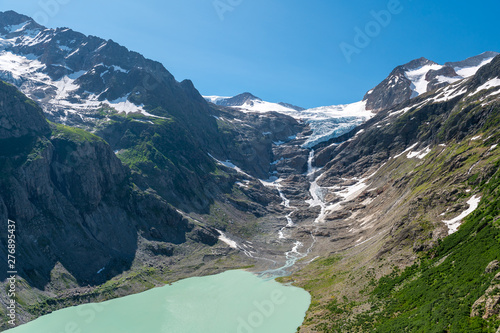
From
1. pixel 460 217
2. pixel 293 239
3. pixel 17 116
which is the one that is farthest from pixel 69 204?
pixel 460 217

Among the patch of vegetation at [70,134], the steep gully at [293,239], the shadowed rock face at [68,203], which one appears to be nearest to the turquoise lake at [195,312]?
the steep gully at [293,239]

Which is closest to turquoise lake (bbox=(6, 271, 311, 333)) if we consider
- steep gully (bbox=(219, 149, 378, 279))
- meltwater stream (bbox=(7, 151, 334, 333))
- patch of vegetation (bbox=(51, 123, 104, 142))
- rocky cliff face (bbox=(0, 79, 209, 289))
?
meltwater stream (bbox=(7, 151, 334, 333))

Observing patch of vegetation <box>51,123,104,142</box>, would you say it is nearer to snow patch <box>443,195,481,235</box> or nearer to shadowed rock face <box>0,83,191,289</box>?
shadowed rock face <box>0,83,191,289</box>

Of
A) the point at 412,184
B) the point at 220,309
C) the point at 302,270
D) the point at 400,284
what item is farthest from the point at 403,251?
the point at 412,184

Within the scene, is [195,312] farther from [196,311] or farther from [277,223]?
[277,223]

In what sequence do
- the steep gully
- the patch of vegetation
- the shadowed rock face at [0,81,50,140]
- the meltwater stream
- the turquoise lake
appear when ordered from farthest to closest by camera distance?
1. the patch of vegetation
2. the shadowed rock face at [0,81,50,140]
3. the steep gully
4. the meltwater stream
5. the turquoise lake

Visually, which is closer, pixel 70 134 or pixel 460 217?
pixel 460 217

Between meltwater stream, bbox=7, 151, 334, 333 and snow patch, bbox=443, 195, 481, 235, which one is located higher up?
snow patch, bbox=443, 195, 481, 235

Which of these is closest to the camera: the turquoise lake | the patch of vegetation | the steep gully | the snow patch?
the snow patch
